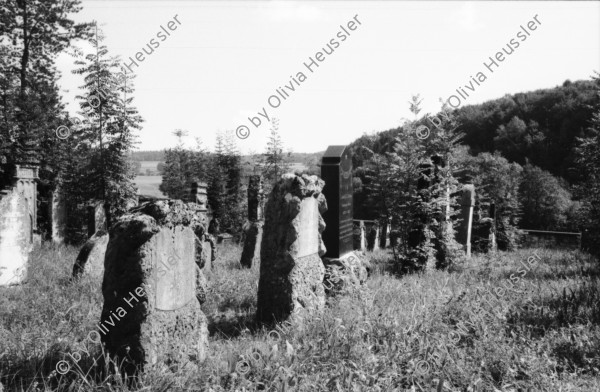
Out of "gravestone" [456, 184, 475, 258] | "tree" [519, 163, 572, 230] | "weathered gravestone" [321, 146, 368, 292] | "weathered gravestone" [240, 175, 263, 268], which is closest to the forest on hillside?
"tree" [519, 163, 572, 230]

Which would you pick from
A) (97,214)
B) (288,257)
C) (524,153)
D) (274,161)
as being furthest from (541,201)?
(288,257)

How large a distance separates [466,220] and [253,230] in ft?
20.9

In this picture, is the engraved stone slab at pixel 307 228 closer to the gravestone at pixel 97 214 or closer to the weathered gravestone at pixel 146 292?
the weathered gravestone at pixel 146 292

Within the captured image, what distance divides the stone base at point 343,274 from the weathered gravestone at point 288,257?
728 mm

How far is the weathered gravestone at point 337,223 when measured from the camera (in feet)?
23.8

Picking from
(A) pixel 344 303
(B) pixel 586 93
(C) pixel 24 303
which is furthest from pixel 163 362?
(B) pixel 586 93

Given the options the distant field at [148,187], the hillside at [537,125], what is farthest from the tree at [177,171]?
the hillside at [537,125]

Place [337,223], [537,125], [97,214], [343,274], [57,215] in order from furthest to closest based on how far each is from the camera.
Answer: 1. [537,125]
2. [57,215]
3. [97,214]
4. [337,223]
5. [343,274]

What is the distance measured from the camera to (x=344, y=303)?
603 cm

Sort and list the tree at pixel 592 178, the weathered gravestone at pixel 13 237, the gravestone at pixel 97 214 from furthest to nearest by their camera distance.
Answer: the gravestone at pixel 97 214
the tree at pixel 592 178
the weathered gravestone at pixel 13 237

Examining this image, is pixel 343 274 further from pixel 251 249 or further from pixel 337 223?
pixel 251 249

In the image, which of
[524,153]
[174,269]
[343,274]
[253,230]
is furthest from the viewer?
[524,153]

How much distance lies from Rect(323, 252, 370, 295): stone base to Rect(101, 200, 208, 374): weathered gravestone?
3160mm

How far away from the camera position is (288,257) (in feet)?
19.4
